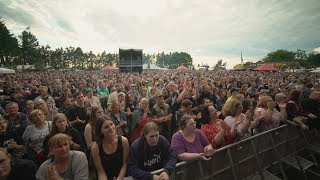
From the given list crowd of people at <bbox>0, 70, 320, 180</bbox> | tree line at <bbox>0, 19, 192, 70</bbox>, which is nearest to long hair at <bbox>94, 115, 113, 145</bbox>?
crowd of people at <bbox>0, 70, 320, 180</bbox>

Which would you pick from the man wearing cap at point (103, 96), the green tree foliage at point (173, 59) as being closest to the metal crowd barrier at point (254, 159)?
the man wearing cap at point (103, 96)

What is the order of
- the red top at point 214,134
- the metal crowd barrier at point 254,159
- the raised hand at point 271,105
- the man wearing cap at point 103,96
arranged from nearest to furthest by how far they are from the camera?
1. the metal crowd barrier at point 254,159
2. the red top at point 214,134
3. the raised hand at point 271,105
4. the man wearing cap at point 103,96

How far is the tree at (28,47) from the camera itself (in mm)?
89312

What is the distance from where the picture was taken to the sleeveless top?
291 centimetres

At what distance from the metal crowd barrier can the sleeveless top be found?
526 mm

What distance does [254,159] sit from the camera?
431cm

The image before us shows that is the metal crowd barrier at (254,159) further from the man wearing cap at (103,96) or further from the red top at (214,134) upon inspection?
the man wearing cap at (103,96)

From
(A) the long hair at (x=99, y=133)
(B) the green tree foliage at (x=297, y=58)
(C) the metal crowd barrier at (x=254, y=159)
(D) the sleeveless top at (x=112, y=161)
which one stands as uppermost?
(B) the green tree foliage at (x=297, y=58)

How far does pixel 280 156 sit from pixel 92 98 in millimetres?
→ 6113

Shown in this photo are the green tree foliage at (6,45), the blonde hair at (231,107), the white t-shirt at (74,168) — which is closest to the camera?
the white t-shirt at (74,168)

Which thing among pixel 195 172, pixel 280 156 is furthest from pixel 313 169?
pixel 195 172

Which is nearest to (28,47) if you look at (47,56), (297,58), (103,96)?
(47,56)

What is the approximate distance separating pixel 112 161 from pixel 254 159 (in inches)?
116

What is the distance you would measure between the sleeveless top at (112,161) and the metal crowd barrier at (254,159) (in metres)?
0.53
